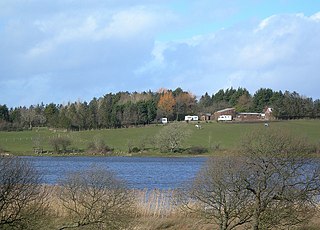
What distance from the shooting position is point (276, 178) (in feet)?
66.6

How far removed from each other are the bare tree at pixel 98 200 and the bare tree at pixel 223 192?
100 inches

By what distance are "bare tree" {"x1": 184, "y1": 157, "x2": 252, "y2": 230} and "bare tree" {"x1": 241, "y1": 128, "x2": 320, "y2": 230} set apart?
32 centimetres

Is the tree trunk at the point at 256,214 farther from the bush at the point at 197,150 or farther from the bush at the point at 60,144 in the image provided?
the bush at the point at 60,144

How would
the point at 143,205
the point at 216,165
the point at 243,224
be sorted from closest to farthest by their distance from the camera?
the point at 216,165 < the point at 243,224 < the point at 143,205

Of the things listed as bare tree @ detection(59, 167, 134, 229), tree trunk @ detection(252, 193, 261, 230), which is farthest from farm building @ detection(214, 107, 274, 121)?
bare tree @ detection(59, 167, 134, 229)

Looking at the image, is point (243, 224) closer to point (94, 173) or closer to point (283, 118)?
point (94, 173)

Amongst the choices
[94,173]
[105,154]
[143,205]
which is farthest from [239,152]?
[105,154]

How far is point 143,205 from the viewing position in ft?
90.6

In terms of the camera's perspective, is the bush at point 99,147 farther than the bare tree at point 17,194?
Yes

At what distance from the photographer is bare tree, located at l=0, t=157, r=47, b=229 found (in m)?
17.5

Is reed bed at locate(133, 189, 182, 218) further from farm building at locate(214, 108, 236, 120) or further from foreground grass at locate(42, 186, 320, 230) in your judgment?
farm building at locate(214, 108, 236, 120)

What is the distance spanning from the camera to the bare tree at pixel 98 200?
19.9m

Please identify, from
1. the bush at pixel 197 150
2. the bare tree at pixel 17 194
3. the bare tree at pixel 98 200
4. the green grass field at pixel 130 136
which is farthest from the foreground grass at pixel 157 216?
the bush at pixel 197 150

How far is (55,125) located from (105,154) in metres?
37.0
